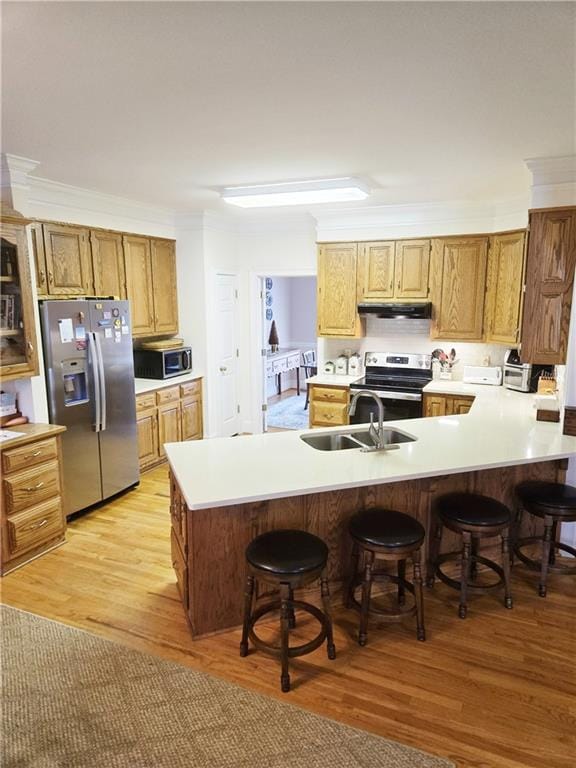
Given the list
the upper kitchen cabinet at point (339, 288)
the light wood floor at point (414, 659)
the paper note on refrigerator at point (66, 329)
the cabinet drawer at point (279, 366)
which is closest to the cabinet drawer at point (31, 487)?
the light wood floor at point (414, 659)

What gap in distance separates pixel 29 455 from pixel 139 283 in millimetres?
2301

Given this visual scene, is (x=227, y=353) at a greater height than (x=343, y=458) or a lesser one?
greater

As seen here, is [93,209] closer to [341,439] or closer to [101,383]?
[101,383]

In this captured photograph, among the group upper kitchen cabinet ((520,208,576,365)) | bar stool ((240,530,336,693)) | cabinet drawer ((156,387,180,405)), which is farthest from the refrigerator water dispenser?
upper kitchen cabinet ((520,208,576,365))

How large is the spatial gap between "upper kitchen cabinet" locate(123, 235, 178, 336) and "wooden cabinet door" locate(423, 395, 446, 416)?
2884 millimetres

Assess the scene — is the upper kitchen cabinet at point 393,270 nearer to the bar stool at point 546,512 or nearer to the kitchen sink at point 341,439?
the kitchen sink at point 341,439

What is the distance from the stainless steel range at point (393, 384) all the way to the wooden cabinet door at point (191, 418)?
177 cm

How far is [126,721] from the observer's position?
2102 mm

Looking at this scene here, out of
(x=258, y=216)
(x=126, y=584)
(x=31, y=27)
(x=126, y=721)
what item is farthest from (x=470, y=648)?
(x=258, y=216)

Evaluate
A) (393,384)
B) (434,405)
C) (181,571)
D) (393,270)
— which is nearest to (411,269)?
(393,270)

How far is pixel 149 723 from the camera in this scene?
2.09 metres

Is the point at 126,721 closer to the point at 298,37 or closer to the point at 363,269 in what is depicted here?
the point at 298,37

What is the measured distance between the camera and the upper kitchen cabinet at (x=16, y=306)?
334cm

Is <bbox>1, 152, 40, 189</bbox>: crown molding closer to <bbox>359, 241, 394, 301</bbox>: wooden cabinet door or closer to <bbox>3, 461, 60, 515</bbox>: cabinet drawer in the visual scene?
<bbox>3, 461, 60, 515</bbox>: cabinet drawer
